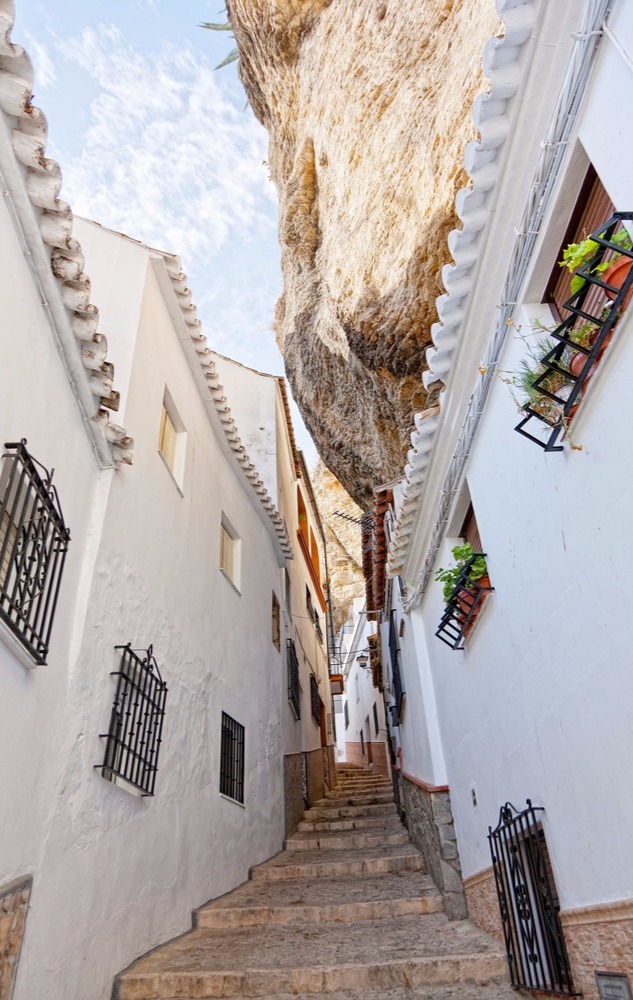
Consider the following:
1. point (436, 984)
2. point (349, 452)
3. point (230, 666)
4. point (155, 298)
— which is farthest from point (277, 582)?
point (436, 984)

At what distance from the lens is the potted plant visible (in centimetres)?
251

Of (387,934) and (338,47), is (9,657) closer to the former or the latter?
(387,934)

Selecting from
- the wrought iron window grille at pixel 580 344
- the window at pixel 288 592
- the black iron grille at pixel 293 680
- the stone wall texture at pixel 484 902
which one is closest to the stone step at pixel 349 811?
the black iron grille at pixel 293 680

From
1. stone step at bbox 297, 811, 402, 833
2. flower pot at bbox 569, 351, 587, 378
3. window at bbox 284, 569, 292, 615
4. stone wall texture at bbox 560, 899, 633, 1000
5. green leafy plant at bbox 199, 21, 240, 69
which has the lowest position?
→ stone wall texture at bbox 560, 899, 633, 1000

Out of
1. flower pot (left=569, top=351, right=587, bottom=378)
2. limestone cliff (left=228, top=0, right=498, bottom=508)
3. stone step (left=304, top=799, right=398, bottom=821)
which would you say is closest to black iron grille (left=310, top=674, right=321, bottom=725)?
stone step (left=304, top=799, right=398, bottom=821)

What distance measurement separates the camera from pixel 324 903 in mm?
6379

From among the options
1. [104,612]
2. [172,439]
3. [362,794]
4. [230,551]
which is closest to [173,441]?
[172,439]

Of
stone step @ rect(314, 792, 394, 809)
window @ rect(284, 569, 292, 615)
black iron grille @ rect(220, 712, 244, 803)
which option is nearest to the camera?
black iron grille @ rect(220, 712, 244, 803)

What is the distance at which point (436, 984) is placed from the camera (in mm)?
4605

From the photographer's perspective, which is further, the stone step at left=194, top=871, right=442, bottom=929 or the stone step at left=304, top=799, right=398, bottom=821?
the stone step at left=304, top=799, right=398, bottom=821

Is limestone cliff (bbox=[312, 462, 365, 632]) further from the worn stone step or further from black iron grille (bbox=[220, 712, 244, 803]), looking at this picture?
black iron grille (bbox=[220, 712, 244, 803])

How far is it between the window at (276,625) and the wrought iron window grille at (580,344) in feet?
27.7

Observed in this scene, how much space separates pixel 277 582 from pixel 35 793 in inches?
350

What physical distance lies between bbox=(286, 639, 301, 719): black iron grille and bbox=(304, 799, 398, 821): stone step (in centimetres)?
175
